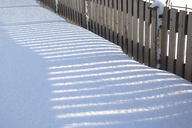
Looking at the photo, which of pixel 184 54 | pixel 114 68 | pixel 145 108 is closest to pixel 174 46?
pixel 184 54

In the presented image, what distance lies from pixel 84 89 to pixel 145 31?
5.20 feet

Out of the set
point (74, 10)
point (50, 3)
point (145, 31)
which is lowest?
point (145, 31)

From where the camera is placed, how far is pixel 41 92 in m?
3.40

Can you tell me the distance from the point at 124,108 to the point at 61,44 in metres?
2.80

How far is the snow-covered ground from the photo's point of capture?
109 inches

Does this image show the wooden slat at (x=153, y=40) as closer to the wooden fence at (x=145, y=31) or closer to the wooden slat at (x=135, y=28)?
the wooden fence at (x=145, y=31)

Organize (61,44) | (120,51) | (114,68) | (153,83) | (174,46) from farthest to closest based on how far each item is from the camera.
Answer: (61,44)
(120,51)
(114,68)
(174,46)
(153,83)

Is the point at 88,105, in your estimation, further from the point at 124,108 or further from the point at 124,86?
the point at 124,86

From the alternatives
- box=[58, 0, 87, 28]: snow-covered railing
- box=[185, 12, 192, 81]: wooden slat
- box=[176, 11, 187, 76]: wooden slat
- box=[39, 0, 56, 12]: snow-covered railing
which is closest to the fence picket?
box=[176, 11, 187, 76]: wooden slat

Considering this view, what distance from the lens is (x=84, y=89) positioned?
3453 millimetres

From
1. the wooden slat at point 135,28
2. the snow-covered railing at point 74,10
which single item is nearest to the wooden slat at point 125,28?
the wooden slat at point 135,28

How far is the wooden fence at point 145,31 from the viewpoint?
357 centimetres

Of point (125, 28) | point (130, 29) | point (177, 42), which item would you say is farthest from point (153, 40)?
point (125, 28)

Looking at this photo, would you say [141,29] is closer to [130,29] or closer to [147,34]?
[147,34]
